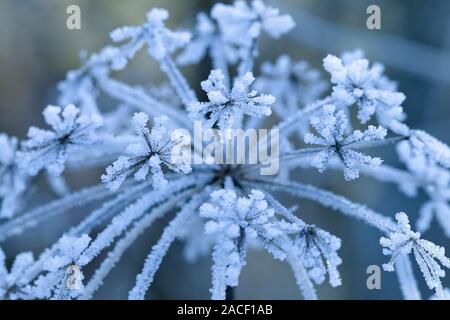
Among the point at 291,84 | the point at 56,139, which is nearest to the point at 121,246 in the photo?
the point at 56,139

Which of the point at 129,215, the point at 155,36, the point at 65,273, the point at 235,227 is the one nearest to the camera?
the point at 235,227

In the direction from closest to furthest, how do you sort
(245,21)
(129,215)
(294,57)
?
(129,215)
(245,21)
(294,57)

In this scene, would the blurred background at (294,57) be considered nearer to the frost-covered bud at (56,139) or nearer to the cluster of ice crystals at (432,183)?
the cluster of ice crystals at (432,183)

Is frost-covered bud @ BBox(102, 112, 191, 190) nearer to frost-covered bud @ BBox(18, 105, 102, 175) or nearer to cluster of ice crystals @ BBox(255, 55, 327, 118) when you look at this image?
frost-covered bud @ BBox(18, 105, 102, 175)

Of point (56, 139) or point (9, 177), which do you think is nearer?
point (56, 139)

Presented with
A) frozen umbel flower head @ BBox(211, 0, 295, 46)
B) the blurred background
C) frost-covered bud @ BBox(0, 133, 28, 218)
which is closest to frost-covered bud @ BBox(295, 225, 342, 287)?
frozen umbel flower head @ BBox(211, 0, 295, 46)

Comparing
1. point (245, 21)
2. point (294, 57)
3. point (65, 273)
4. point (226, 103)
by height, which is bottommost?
point (65, 273)

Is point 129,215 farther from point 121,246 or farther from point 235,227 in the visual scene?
point 235,227

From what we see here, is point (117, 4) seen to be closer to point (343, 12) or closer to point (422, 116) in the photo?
point (343, 12)
